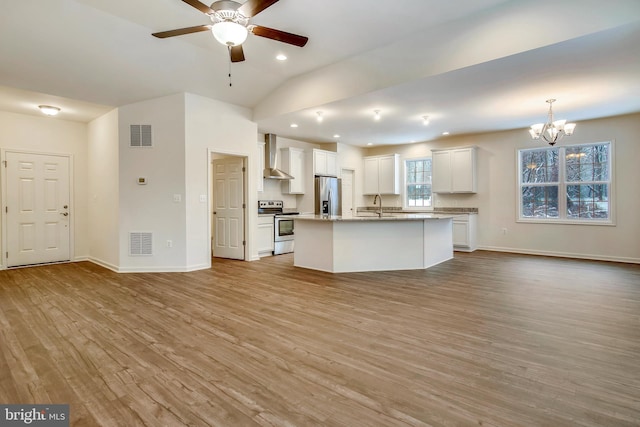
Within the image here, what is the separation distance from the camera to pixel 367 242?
5141 mm

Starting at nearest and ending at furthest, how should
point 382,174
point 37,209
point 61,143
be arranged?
point 37,209 → point 61,143 → point 382,174

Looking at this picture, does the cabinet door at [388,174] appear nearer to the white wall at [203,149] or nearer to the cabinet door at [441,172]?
the cabinet door at [441,172]

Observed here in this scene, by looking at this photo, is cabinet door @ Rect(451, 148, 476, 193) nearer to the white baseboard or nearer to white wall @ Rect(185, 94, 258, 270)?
the white baseboard

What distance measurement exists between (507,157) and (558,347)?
5575 mm

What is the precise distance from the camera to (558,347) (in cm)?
248

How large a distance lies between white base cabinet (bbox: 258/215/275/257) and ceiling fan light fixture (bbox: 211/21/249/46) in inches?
163

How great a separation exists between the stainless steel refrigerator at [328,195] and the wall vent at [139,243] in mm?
3785

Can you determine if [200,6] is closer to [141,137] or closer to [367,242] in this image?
[141,137]

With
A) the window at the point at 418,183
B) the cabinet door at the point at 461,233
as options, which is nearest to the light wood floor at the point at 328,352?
the cabinet door at the point at 461,233

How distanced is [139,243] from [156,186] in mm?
981

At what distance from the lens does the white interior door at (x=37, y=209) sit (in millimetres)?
5730

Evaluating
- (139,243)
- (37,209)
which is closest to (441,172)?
(139,243)

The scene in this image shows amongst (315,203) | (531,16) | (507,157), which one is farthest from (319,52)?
(507,157)

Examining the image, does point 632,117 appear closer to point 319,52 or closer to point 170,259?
point 319,52
